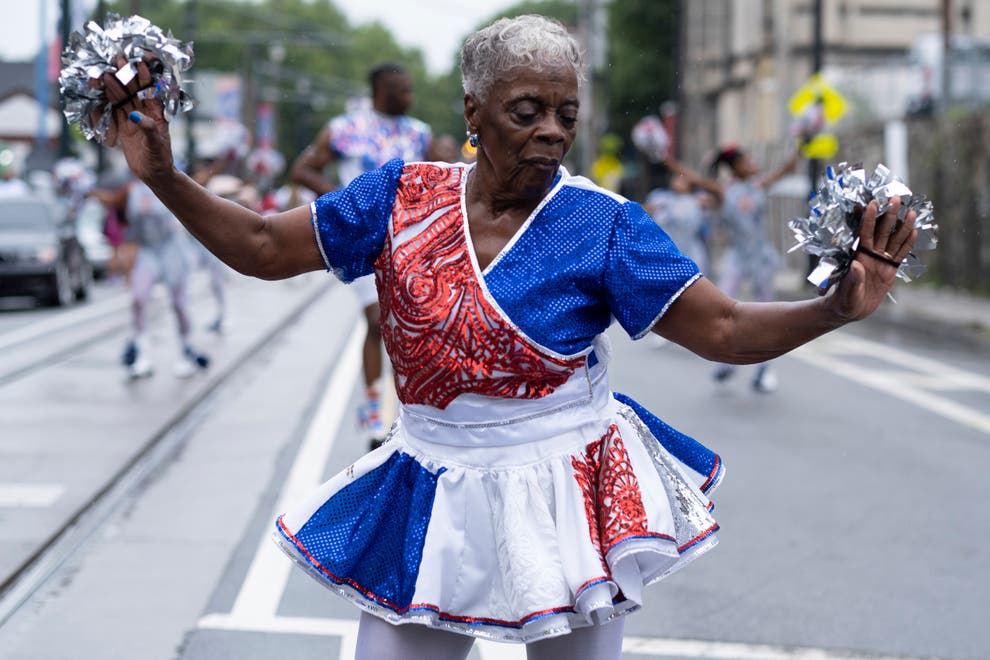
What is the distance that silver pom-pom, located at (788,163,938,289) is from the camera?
232 centimetres

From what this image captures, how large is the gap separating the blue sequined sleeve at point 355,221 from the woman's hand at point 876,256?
889 mm

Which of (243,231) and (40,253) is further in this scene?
(40,253)

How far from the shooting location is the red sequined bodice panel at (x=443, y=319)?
2.63m

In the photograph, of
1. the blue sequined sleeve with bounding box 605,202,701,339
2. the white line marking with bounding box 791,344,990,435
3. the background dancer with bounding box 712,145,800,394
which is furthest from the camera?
the background dancer with bounding box 712,145,800,394

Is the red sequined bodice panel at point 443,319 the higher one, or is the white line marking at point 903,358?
the red sequined bodice panel at point 443,319

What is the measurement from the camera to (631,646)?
4828 mm

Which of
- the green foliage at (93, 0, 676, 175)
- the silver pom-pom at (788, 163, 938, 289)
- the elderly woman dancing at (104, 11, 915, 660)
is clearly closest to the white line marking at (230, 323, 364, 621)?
the elderly woman dancing at (104, 11, 915, 660)

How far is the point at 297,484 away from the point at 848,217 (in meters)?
5.31

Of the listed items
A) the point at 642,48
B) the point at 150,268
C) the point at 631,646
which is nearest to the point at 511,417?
the point at 631,646

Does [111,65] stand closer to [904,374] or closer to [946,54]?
[904,374]

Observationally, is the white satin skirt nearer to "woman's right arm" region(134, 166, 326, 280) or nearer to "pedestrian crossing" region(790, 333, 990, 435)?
"woman's right arm" region(134, 166, 326, 280)

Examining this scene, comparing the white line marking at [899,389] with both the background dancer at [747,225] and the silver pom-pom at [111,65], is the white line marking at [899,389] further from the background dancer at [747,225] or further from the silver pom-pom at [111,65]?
the silver pom-pom at [111,65]

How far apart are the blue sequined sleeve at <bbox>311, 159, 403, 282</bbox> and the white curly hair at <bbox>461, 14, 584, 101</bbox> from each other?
254 millimetres

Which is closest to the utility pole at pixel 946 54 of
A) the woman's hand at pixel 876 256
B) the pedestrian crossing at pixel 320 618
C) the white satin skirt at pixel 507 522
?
the pedestrian crossing at pixel 320 618
